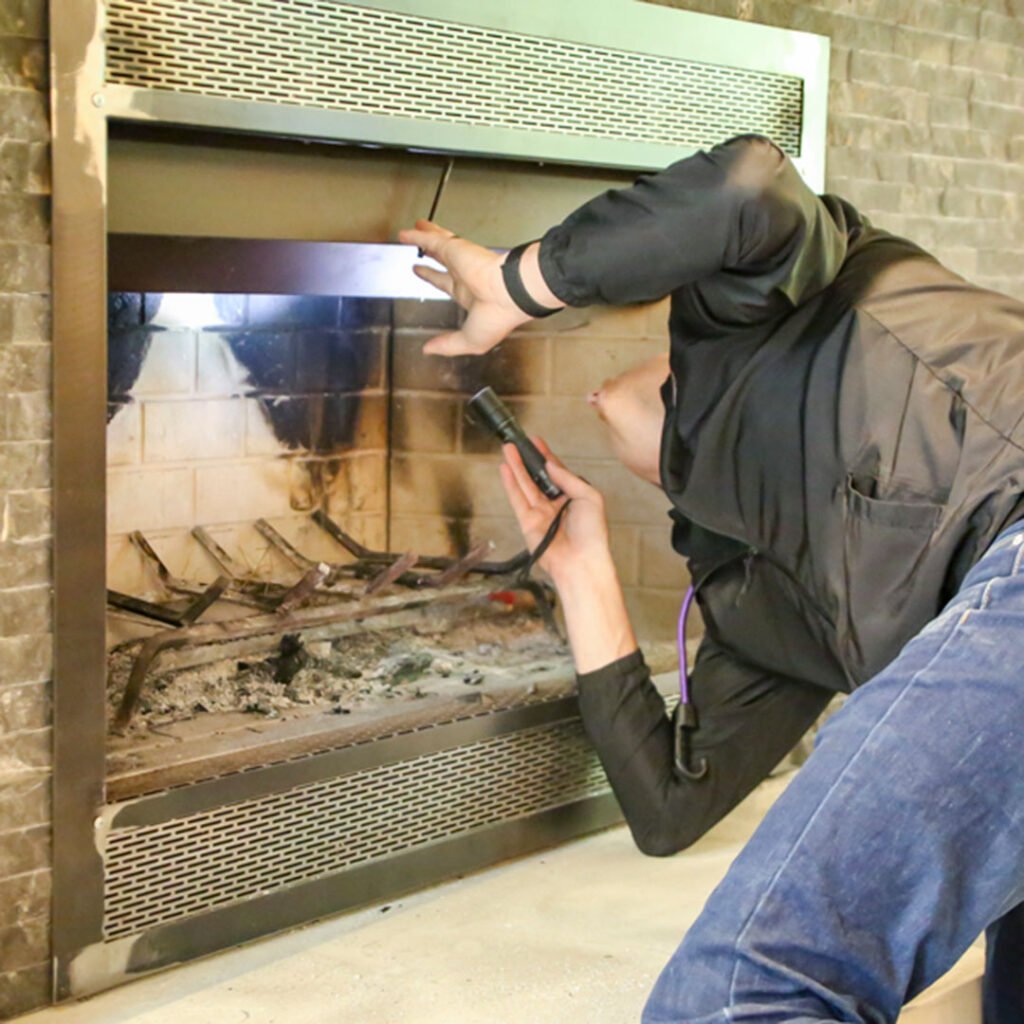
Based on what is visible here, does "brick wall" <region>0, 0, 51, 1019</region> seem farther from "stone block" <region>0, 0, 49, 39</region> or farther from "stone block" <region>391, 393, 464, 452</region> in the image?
"stone block" <region>391, 393, 464, 452</region>

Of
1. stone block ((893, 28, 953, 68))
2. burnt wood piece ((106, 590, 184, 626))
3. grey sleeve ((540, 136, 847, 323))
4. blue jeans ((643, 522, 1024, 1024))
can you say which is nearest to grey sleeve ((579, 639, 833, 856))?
burnt wood piece ((106, 590, 184, 626))

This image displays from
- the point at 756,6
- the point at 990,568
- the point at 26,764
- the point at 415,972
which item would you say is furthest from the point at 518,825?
the point at 756,6

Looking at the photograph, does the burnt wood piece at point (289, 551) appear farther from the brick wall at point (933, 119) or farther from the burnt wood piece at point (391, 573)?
the brick wall at point (933, 119)

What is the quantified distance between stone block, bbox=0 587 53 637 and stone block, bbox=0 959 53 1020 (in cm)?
40

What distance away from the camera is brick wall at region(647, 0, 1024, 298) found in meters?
2.51

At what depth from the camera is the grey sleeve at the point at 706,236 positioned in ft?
5.33

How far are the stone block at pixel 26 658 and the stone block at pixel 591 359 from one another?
1.06m

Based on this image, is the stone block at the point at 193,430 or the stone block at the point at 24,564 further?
the stone block at the point at 193,430

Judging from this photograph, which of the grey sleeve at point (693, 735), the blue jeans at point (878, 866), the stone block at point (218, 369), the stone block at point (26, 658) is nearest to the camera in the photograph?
the blue jeans at point (878, 866)

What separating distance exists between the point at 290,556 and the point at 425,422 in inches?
12.7

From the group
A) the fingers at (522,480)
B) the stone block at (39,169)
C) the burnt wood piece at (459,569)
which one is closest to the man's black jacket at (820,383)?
the fingers at (522,480)

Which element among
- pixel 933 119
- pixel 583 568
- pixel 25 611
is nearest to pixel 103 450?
pixel 25 611

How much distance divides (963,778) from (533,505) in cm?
110

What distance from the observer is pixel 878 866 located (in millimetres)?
1200
